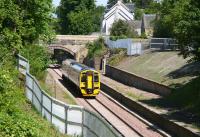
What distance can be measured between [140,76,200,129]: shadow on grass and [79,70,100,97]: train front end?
6.05 metres

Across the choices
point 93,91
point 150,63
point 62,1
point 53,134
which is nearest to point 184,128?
point 53,134

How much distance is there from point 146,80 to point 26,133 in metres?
30.6

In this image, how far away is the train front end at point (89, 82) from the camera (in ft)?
133

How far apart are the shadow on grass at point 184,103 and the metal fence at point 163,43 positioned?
745 inches

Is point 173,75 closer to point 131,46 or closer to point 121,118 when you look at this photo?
point 121,118

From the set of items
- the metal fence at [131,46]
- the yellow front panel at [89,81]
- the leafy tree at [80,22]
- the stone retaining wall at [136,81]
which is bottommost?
the stone retaining wall at [136,81]

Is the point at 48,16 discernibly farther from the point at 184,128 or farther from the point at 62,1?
the point at 62,1

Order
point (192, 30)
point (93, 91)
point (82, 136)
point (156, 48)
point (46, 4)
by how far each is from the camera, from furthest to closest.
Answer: point (156, 48) < point (93, 91) < point (46, 4) < point (192, 30) < point (82, 136)

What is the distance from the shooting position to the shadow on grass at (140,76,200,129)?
94.3 ft

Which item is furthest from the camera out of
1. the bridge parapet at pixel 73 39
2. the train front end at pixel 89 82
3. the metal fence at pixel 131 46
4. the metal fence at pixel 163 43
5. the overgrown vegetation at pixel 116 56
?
the bridge parapet at pixel 73 39

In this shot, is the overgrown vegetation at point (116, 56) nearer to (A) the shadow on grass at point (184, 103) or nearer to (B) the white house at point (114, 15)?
(A) the shadow on grass at point (184, 103)

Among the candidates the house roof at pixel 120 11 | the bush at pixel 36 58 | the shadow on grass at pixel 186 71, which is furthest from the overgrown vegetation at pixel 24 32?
the house roof at pixel 120 11

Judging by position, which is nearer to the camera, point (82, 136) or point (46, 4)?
point (82, 136)

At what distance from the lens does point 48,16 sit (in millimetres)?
32344
